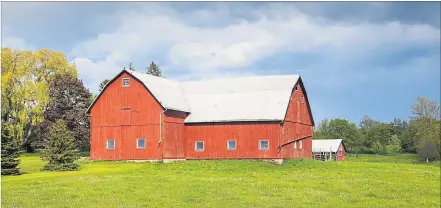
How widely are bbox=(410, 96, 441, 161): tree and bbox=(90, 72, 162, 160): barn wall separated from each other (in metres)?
61.3

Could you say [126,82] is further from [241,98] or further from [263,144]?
[263,144]

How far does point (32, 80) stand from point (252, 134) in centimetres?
Answer: 3502

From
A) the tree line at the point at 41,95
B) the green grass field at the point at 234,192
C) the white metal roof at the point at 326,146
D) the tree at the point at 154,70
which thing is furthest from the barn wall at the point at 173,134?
the tree at the point at 154,70

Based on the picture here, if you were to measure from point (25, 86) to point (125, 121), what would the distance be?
24.3 m

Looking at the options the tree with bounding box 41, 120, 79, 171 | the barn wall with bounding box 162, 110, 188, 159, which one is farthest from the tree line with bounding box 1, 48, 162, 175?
the tree with bounding box 41, 120, 79, 171

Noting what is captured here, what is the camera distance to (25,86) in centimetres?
6869

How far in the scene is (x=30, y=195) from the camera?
81.0 feet

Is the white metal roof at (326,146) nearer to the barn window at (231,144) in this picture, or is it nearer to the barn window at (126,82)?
the barn window at (231,144)

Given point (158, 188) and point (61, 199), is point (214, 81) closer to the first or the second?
point (158, 188)

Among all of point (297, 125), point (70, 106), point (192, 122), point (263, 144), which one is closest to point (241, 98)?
point (192, 122)

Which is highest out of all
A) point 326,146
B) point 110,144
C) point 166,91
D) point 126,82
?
point 126,82

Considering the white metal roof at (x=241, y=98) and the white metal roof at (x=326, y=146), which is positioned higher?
the white metal roof at (x=241, y=98)

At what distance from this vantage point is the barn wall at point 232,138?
161ft

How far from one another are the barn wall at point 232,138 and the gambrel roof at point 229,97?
72 cm
